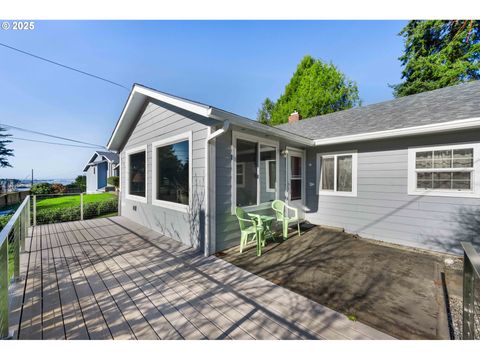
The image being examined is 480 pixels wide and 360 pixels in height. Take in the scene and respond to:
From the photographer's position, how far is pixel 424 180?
4.43 m

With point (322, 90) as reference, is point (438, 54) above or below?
below

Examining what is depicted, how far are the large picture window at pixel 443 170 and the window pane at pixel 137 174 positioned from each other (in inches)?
278

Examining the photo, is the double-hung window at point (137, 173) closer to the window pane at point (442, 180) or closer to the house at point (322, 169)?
the house at point (322, 169)

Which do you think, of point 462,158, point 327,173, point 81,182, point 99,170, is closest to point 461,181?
point 462,158

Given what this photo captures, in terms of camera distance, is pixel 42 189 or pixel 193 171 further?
pixel 42 189

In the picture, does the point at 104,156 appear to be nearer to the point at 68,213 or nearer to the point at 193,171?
the point at 68,213

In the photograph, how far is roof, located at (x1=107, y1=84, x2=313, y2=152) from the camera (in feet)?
11.0

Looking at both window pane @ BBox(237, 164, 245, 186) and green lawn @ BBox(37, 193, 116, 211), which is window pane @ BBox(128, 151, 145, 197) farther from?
green lawn @ BBox(37, 193, 116, 211)

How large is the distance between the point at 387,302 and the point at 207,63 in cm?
836

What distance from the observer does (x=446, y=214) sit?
165 inches

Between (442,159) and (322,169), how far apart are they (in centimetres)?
255

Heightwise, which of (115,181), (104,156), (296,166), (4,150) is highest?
(4,150)

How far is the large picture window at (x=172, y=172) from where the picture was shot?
438 cm
